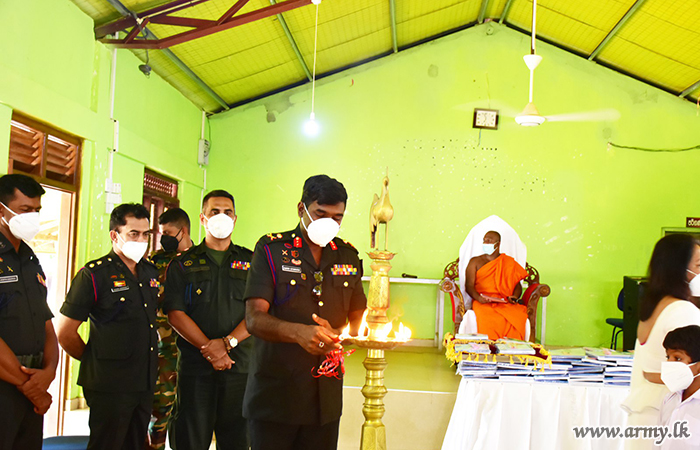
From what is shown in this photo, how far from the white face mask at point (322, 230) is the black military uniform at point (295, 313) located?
0.31 ft

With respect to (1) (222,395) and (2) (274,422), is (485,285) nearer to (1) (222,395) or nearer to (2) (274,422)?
(1) (222,395)

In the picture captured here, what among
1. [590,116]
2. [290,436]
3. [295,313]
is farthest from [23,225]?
[590,116]

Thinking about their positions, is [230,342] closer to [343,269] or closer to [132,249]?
[132,249]

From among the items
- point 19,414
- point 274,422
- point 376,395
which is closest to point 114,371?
point 19,414

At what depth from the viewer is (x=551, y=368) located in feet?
12.5

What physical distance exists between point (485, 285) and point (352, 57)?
3.53 meters

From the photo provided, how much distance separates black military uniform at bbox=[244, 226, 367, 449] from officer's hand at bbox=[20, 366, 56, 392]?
1.00 metres

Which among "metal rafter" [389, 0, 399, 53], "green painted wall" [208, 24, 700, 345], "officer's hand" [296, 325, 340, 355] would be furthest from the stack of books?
"metal rafter" [389, 0, 399, 53]

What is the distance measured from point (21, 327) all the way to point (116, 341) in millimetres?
398

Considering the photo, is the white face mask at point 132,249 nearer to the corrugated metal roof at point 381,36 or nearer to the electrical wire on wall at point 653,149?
the corrugated metal roof at point 381,36

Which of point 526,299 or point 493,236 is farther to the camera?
point 526,299

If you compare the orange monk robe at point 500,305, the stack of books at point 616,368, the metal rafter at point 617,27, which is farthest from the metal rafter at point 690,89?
the stack of books at point 616,368

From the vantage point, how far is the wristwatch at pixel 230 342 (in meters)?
3.07

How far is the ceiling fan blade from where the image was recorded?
8195 mm
